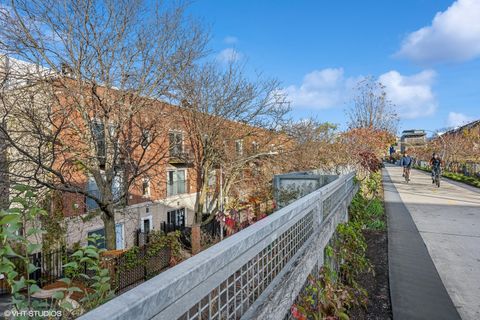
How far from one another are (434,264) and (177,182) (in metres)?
15.3

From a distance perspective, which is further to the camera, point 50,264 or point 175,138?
point 175,138

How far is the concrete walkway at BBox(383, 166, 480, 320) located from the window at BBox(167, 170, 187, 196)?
Answer: 1275 cm

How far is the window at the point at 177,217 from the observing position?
17.5 metres

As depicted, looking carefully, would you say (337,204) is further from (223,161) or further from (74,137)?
(223,161)

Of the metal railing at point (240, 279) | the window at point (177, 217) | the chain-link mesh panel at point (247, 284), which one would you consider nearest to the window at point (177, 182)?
the window at point (177, 217)

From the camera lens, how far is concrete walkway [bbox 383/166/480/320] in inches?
120

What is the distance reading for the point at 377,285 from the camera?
12.3 feet

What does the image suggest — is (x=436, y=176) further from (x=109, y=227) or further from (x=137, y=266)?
(x=109, y=227)

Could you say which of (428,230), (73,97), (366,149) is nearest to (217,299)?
(428,230)

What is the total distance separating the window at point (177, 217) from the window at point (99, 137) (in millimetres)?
8414

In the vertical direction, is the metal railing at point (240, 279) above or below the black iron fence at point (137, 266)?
above

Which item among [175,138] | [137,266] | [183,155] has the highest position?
[175,138]

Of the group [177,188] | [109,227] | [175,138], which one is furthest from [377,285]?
[177,188]

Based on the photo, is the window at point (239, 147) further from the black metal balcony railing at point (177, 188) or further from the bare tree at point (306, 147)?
the black metal balcony railing at point (177, 188)
